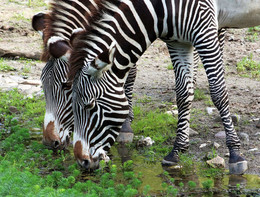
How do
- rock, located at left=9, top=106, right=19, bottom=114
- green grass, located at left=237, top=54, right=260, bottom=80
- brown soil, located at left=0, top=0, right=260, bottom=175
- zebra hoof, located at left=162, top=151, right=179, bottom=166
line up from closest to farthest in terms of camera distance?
zebra hoof, located at left=162, top=151, right=179, bottom=166 → brown soil, located at left=0, top=0, right=260, bottom=175 → rock, located at left=9, top=106, right=19, bottom=114 → green grass, located at left=237, top=54, right=260, bottom=80

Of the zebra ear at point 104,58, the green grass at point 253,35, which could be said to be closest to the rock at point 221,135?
the zebra ear at point 104,58

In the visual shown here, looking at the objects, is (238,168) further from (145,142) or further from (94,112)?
(94,112)

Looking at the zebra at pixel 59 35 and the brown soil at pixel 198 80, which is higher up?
the zebra at pixel 59 35

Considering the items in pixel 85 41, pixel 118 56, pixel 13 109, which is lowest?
pixel 13 109

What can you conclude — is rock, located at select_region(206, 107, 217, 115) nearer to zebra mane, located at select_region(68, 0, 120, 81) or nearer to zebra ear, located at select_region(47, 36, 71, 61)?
zebra ear, located at select_region(47, 36, 71, 61)

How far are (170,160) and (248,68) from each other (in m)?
4.69

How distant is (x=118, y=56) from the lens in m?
5.38

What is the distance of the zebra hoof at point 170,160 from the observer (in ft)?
20.2

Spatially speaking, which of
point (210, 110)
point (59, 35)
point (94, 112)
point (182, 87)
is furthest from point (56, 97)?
point (210, 110)

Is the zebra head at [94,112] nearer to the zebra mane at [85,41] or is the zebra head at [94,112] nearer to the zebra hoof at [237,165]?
the zebra mane at [85,41]

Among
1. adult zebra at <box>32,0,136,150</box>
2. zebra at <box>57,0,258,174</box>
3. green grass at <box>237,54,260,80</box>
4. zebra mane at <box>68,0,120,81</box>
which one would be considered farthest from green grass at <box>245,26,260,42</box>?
zebra mane at <box>68,0,120,81</box>

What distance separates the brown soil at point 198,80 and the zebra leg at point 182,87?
0.35 meters

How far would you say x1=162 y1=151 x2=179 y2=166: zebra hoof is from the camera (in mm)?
6160

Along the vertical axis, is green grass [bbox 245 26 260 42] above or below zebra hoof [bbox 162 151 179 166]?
below
